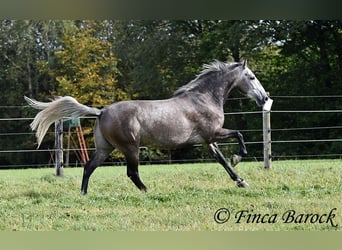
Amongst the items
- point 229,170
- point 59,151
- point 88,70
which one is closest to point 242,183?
point 229,170

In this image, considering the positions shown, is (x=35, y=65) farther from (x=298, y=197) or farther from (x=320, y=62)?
(x=298, y=197)

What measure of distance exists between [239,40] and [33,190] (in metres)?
6.49

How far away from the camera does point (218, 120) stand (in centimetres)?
539

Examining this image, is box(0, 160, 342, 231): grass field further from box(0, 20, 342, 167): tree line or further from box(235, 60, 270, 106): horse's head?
box(0, 20, 342, 167): tree line

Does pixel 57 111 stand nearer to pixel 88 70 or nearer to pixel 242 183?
pixel 242 183

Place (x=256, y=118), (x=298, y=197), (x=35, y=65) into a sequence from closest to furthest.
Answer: (x=298, y=197), (x=256, y=118), (x=35, y=65)

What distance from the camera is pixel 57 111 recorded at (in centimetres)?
502

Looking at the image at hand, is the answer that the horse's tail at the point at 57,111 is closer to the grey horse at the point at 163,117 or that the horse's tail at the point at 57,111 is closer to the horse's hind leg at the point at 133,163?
the grey horse at the point at 163,117

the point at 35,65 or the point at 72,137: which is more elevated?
the point at 35,65

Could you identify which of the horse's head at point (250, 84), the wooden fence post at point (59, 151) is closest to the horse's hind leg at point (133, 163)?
the horse's head at point (250, 84)

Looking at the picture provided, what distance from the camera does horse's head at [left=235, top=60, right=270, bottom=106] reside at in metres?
5.49

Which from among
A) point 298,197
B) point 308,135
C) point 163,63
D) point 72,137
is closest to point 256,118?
point 308,135

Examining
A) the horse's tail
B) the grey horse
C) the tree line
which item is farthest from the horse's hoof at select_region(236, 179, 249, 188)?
the tree line

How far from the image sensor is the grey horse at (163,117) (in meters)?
4.99
